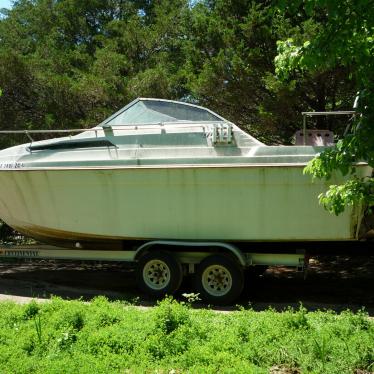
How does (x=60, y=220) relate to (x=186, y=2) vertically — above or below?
below

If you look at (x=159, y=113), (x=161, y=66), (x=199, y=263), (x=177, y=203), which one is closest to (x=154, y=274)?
(x=199, y=263)

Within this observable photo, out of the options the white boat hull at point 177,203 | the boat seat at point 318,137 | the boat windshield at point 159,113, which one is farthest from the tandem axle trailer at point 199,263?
the boat windshield at point 159,113

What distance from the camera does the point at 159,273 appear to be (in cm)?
853

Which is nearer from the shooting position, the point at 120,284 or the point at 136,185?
the point at 136,185

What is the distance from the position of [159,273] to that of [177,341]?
358 centimetres

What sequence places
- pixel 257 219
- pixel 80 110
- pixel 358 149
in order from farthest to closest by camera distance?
1. pixel 80 110
2. pixel 257 219
3. pixel 358 149

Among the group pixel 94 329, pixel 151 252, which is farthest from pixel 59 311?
pixel 151 252

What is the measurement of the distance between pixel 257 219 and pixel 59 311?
3.23 meters

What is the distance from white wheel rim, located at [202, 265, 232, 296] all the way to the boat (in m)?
0.49

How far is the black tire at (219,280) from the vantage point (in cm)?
810

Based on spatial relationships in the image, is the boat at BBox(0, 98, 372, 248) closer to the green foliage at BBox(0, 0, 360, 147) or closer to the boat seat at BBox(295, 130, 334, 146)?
the boat seat at BBox(295, 130, 334, 146)

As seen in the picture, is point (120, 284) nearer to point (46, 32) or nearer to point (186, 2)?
point (186, 2)

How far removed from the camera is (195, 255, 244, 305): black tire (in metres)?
8.10

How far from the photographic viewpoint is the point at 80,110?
42.7 feet
